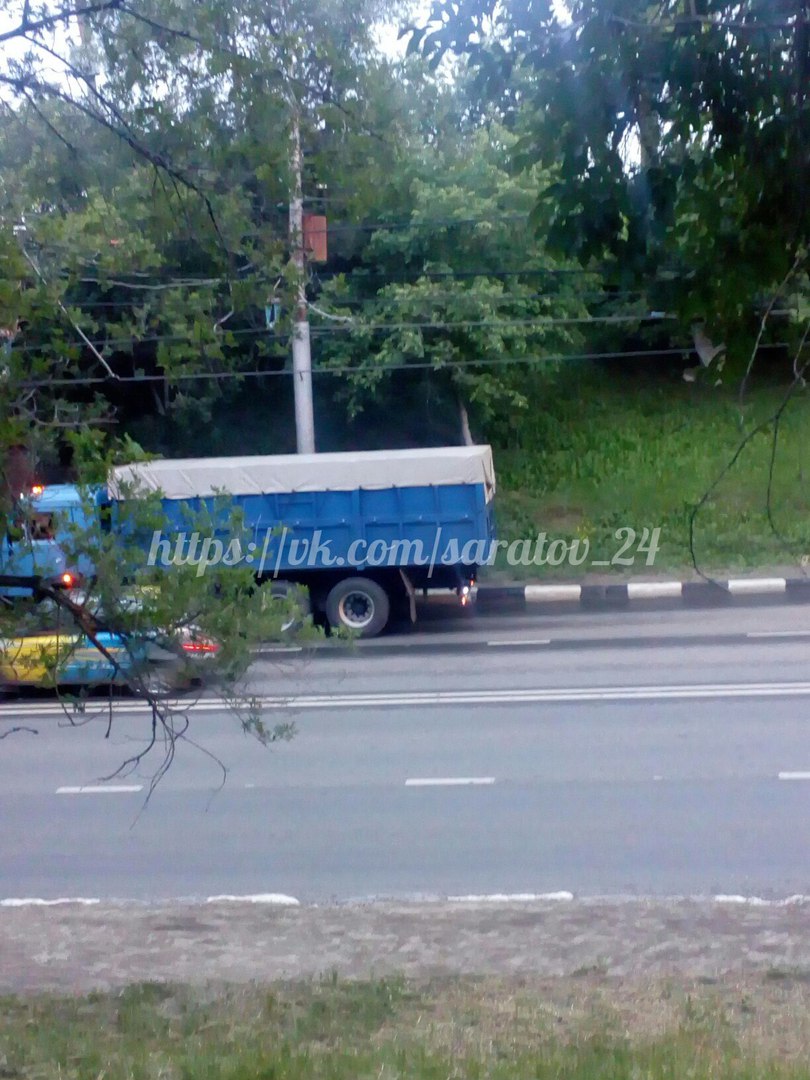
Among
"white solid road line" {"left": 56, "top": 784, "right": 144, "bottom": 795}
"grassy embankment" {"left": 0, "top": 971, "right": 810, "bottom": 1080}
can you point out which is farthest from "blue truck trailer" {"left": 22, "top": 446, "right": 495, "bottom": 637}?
"grassy embankment" {"left": 0, "top": 971, "right": 810, "bottom": 1080}

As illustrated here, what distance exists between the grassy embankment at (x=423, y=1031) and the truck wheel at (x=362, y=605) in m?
10.9

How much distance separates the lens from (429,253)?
19469mm

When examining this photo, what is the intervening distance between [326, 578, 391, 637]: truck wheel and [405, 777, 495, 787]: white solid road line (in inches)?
277

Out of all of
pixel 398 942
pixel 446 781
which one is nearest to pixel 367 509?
pixel 446 781

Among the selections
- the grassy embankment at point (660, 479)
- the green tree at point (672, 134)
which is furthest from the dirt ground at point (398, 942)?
the grassy embankment at point (660, 479)

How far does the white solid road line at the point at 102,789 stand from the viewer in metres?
8.58

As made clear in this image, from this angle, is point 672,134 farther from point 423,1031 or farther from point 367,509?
point 367,509

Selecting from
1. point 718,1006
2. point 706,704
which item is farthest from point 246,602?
point 706,704

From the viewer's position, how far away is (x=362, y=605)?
1562cm

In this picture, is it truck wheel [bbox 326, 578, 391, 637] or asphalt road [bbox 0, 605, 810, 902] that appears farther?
truck wheel [bbox 326, 578, 391, 637]

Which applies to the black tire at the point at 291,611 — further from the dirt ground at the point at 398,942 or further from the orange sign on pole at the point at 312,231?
the orange sign on pole at the point at 312,231

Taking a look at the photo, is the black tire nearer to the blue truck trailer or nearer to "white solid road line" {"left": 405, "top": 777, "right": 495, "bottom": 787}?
"white solid road line" {"left": 405, "top": 777, "right": 495, "bottom": 787}

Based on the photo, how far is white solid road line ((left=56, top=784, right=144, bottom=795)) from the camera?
8578 millimetres

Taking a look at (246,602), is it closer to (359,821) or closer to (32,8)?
(32,8)
